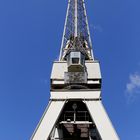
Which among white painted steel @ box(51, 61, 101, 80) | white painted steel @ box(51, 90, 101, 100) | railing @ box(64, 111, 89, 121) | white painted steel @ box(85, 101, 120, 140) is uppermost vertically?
white painted steel @ box(51, 61, 101, 80)

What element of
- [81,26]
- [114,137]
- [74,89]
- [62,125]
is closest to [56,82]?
[74,89]

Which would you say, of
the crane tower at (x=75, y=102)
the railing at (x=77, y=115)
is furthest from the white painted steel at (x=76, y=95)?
the railing at (x=77, y=115)

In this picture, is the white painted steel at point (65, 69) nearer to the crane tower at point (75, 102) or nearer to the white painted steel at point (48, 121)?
the crane tower at point (75, 102)

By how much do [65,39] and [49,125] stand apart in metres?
10.3

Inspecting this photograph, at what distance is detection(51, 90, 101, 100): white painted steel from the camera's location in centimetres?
2452

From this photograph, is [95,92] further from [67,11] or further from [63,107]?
[67,11]

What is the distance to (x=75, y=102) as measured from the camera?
25297 mm

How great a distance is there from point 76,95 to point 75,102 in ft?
2.40

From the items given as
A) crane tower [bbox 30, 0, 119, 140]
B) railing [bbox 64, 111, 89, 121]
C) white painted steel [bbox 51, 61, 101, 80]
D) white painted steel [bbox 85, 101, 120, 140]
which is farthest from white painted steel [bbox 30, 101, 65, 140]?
white painted steel [bbox 51, 61, 101, 80]

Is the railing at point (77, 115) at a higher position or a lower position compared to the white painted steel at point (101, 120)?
higher

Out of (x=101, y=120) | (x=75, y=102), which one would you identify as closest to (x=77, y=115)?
(x=75, y=102)

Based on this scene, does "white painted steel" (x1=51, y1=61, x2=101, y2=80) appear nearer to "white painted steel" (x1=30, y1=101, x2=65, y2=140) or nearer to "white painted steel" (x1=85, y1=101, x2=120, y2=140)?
"white painted steel" (x1=30, y1=101, x2=65, y2=140)

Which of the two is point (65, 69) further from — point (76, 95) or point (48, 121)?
point (48, 121)

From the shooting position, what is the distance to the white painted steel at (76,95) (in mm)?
24516
